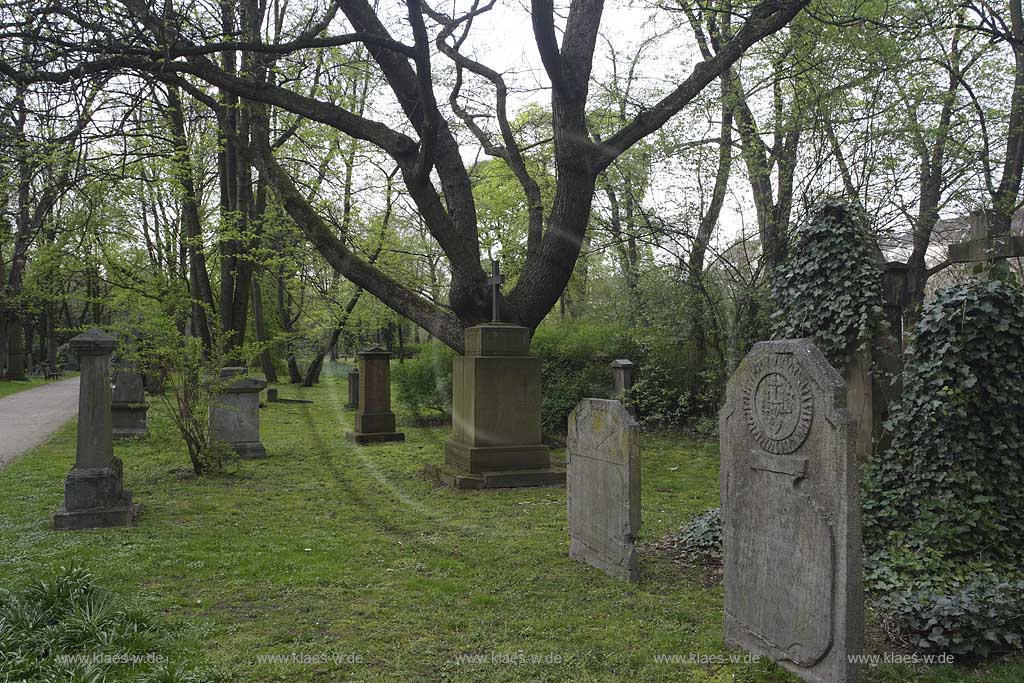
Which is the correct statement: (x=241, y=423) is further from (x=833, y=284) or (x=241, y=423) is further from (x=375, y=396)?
(x=833, y=284)

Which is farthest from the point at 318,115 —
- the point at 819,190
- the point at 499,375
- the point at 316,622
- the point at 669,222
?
the point at 819,190

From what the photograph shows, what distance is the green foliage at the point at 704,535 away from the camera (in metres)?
6.13

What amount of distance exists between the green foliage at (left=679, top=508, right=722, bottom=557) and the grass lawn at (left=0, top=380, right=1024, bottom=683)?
1.16ft

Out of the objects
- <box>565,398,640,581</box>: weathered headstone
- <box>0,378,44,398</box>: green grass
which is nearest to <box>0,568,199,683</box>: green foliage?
<box>565,398,640,581</box>: weathered headstone

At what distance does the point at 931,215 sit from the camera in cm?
1234

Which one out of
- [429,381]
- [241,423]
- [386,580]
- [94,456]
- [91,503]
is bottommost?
[386,580]

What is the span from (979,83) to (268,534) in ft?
49.2

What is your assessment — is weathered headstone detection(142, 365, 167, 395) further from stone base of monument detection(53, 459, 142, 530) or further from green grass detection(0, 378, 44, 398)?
green grass detection(0, 378, 44, 398)

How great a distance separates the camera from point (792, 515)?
147 inches

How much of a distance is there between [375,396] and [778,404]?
1210 centimetres

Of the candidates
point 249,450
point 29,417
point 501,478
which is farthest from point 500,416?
point 29,417

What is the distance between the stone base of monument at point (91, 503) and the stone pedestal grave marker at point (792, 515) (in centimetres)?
634

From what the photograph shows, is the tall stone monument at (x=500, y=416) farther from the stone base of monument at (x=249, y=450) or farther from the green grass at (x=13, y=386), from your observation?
the green grass at (x=13, y=386)

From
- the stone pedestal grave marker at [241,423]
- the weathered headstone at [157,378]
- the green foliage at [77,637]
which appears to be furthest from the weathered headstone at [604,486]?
the stone pedestal grave marker at [241,423]
